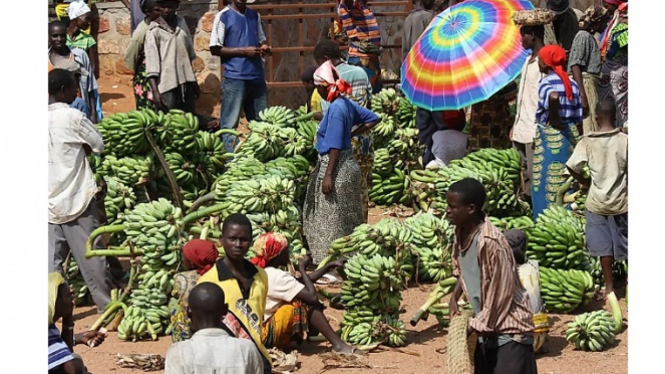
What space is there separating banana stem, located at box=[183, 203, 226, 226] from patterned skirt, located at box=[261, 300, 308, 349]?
1270mm

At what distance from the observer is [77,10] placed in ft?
43.4

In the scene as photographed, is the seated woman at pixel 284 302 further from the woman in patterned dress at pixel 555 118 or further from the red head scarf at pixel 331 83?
the woman in patterned dress at pixel 555 118

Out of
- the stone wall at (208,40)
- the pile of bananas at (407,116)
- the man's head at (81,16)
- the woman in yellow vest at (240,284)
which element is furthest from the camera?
the stone wall at (208,40)

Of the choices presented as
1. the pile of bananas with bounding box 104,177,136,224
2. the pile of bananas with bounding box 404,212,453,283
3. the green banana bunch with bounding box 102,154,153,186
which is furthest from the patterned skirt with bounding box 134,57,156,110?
the pile of bananas with bounding box 404,212,453,283

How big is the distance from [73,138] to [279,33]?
7.00 metres

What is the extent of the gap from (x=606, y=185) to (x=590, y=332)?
110 centimetres

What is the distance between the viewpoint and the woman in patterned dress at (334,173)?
9.39m

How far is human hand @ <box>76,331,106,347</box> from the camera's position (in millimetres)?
7578

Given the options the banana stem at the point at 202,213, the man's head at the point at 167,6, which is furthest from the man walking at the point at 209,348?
the man's head at the point at 167,6

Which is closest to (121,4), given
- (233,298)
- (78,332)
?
(78,332)

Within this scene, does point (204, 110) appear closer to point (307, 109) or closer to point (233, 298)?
point (307, 109)

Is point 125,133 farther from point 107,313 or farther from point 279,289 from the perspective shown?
point 279,289

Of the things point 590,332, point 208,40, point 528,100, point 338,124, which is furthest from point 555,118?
point 208,40

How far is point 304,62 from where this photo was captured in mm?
15234
